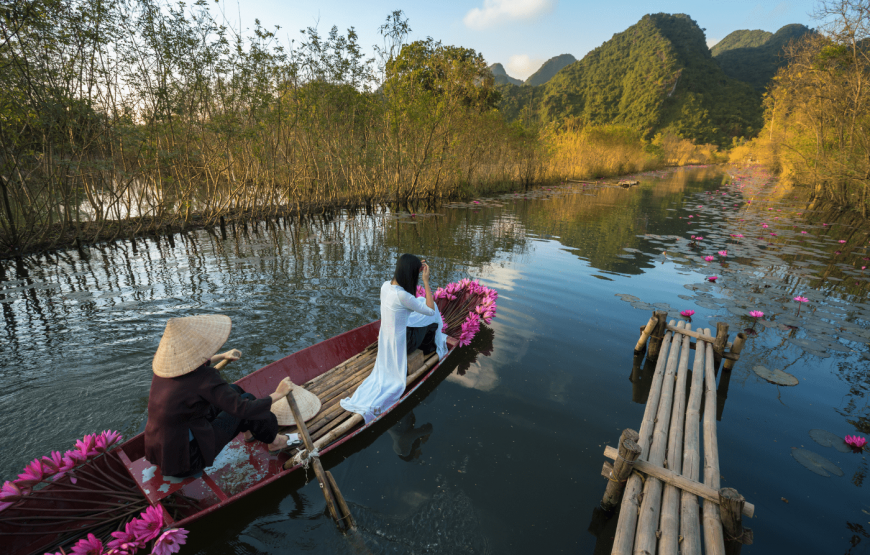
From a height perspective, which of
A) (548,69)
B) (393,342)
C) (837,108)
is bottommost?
(393,342)

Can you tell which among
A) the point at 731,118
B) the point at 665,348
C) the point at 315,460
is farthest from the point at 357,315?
the point at 731,118

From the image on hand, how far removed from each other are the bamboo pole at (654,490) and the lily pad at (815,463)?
3.53 ft

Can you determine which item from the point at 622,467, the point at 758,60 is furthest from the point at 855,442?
the point at 758,60

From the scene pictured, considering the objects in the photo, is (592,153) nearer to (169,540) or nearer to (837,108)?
(837,108)

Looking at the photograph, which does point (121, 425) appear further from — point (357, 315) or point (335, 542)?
point (357, 315)

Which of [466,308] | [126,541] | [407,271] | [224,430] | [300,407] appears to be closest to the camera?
[126,541]

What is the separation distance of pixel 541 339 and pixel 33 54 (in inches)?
457

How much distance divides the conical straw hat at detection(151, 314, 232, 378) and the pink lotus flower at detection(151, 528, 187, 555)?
855mm

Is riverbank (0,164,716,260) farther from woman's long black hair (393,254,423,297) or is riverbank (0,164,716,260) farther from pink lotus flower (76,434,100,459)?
→ woman's long black hair (393,254,423,297)

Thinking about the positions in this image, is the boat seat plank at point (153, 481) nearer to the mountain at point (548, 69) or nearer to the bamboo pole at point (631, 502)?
the bamboo pole at point (631, 502)

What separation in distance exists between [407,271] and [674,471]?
2750 millimetres

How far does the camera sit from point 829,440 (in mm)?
3449

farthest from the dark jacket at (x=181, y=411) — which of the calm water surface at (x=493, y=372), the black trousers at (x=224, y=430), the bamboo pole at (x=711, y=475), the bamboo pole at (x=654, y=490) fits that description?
the bamboo pole at (x=711, y=475)

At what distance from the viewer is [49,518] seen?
6.96ft
